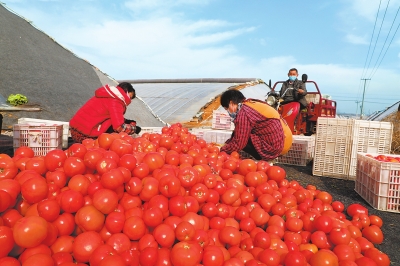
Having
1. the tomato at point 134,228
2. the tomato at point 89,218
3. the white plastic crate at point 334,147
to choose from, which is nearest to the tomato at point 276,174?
the tomato at point 134,228

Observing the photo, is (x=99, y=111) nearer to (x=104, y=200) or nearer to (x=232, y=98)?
(x=232, y=98)

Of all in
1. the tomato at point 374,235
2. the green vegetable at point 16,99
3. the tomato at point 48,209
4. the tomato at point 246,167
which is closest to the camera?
the tomato at point 48,209

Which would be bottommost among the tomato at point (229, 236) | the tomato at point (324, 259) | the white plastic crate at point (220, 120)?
the tomato at point (324, 259)

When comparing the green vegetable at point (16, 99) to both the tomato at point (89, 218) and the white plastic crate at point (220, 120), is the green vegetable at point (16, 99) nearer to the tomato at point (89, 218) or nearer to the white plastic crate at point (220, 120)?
the white plastic crate at point (220, 120)

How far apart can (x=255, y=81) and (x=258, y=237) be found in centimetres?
2542

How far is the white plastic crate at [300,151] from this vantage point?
752cm

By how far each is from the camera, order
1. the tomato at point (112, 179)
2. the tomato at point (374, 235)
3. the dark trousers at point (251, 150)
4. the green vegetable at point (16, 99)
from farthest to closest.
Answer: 1. the green vegetable at point (16, 99)
2. the dark trousers at point (251, 150)
3. the tomato at point (374, 235)
4. the tomato at point (112, 179)

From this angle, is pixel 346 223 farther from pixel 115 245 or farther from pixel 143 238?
pixel 115 245

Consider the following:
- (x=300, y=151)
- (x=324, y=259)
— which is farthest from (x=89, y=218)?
(x=300, y=151)

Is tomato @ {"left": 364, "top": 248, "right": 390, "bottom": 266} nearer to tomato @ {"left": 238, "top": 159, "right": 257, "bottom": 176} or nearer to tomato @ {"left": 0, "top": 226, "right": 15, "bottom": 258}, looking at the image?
tomato @ {"left": 238, "top": 159, "right": 257, "bottom": 176}

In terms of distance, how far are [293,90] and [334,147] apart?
3.15 metres

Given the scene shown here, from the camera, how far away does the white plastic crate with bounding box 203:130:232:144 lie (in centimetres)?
794

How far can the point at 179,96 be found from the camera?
21766 millimetres

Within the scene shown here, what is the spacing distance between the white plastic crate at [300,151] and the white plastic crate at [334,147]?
1.08 metres
